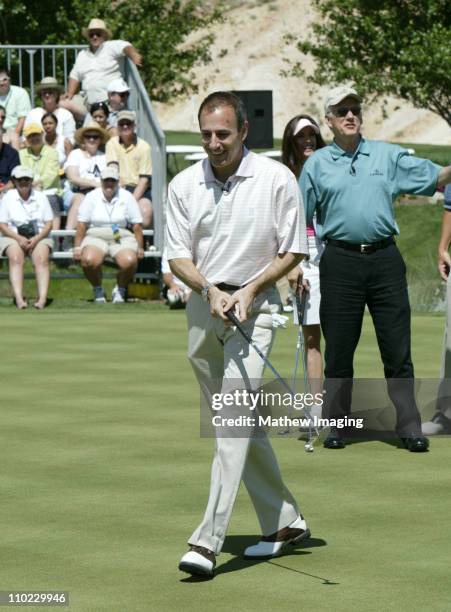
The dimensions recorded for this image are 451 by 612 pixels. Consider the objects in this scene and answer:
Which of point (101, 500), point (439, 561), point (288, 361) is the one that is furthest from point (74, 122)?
point (439, 561)

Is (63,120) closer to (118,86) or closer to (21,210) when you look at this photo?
(118,86)

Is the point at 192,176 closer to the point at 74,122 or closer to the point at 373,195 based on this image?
the point at 373,195

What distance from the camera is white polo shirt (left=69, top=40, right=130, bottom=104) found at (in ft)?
72.1

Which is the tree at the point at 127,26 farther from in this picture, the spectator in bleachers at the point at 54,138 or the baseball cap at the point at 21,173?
the baseball cap at the point at 21,173

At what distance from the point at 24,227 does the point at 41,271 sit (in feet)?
2.59

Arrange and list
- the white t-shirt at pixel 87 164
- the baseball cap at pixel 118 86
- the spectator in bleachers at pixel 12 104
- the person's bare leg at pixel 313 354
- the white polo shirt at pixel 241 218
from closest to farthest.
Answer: the white polo shirt at pixel 241 218
the person's bare leg at pixel 313 354
the white t-shirt at pixel 87 164
the baseball cap at pixel 118 86
the spectator in bleachers at pixel 12 104

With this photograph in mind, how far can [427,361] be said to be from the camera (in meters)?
12.6

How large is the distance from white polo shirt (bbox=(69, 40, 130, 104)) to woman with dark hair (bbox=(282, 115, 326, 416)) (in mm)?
12670

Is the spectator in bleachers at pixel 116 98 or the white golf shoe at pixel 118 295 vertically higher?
the spectator in bleachers at pixel 116 98

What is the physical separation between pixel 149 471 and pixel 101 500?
31.3 inches

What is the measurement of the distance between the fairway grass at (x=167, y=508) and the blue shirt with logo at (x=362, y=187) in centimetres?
130

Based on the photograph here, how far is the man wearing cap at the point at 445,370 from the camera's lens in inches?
372

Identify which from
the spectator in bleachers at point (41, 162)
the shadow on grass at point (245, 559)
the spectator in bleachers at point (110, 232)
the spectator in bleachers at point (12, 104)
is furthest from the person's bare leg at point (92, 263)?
the shadow on grass at point (245, 559)

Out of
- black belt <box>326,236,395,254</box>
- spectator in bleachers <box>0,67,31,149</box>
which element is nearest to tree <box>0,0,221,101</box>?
spectator in bleachers <box>0,67,31,149</box>
